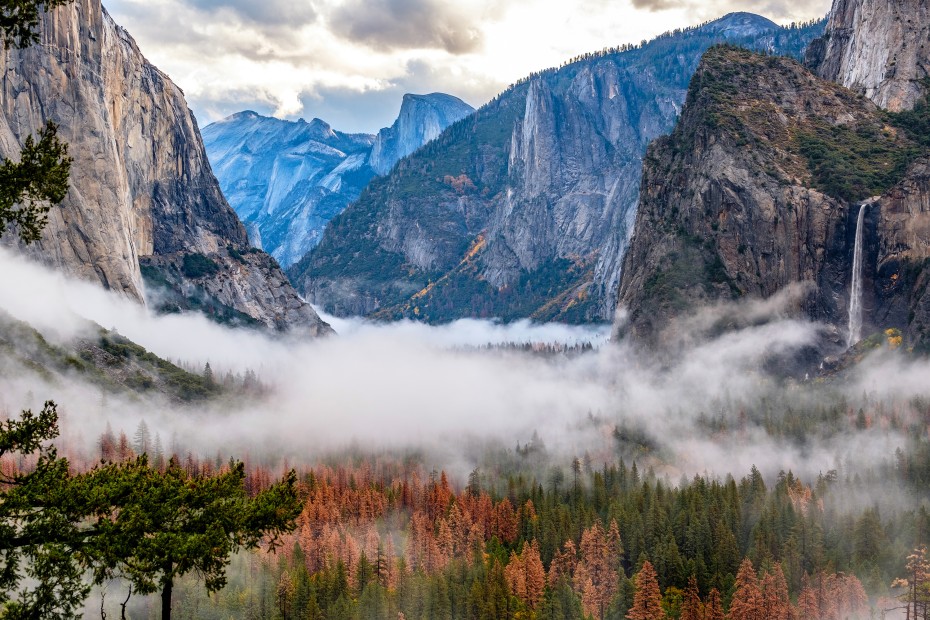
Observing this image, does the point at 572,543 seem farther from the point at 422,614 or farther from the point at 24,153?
the point at 24,153

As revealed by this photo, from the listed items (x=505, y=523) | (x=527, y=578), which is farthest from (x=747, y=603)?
(x=505, y=523)

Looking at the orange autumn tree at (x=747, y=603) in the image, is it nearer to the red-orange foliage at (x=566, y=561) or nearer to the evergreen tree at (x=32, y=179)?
the red-orange foliage at (x=566, y=561)

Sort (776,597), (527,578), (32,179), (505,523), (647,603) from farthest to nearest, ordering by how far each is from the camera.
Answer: (505,523) → (527,578) → (647,603) → (776,597) → (32,179)

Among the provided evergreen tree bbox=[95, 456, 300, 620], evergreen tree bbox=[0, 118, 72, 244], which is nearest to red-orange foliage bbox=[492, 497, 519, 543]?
evergreen tree bbox=[95, 456, 300, 620]

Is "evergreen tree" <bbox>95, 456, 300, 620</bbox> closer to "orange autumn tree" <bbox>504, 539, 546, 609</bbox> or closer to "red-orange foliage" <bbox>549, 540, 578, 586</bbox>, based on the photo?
"orange autumn tree" <bbox>504, 539, 546, 609</bbox>

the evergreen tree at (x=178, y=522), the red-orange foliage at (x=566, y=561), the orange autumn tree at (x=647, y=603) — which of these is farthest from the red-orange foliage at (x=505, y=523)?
the evergreen tree at (x=178, y=522)

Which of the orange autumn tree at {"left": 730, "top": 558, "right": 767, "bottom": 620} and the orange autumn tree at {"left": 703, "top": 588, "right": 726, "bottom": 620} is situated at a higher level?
the orange autumn tree at {"left": 730, "top": 558, "right": 767, "bottom": 620}

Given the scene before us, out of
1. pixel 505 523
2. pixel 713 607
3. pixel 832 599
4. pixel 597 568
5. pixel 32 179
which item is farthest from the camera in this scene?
pixel 505 523

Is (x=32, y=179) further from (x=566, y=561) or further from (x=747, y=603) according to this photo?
(x=566, y=561)

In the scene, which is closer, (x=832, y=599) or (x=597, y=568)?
(x=832, y=599)

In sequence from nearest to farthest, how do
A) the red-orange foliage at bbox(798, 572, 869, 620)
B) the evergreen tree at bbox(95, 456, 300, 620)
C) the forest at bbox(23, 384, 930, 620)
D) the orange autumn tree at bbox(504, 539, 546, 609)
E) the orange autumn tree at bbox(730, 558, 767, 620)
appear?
the evergreen tree at bbox(95, 456, 300, 620) → the orange autumn tree at bbox(730, 558, 767, 620) → the forest at bbox(23, 384, 930, 620) → the red-orange foliage at bbox(798, 572, 869, 620) → the orange autumn tree at bbox(504, 539, 546, 609)

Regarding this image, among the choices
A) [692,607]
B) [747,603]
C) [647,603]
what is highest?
[747,603]

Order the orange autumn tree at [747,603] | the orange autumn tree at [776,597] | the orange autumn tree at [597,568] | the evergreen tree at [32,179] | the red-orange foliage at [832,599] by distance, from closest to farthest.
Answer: the evergreen tree at [32,179] → the orange autumn tree at [747,603] → the orange autumn tree at [776,597] → the red-orange foliage at [832,599] → the orange autumn tree at [597,568]

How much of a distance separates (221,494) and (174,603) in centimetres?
10739
